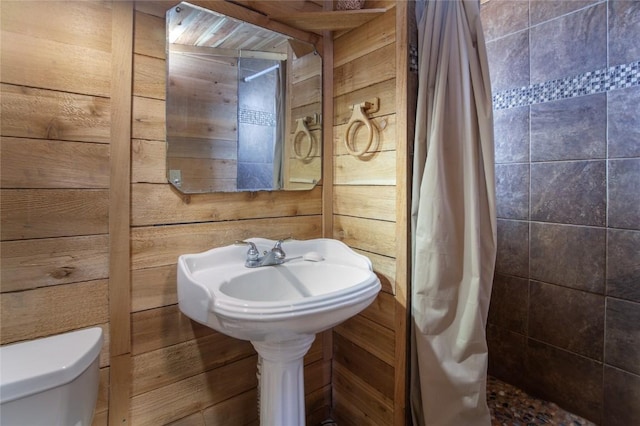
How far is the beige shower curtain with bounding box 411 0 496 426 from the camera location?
1.23 metres

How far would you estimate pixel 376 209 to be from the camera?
140 cm

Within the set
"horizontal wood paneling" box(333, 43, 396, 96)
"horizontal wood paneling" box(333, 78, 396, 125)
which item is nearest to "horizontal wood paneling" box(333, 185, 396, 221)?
"horizontal wood paneling" box(333, 78, 396, 125)

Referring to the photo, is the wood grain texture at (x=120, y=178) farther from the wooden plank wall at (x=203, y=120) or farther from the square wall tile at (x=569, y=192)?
the square wall tile at (x=569, y=192)

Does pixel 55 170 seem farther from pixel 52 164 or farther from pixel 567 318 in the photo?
pixel 567 318

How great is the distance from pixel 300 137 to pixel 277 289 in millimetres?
683

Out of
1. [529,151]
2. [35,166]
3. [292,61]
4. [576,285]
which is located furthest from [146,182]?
[576,285]

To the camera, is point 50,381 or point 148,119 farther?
point 148,119

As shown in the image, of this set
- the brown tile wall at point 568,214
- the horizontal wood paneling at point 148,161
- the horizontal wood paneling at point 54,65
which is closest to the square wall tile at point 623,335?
the brown tile wall at point 568,214

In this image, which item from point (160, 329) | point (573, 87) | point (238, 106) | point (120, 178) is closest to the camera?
point (120, 178)

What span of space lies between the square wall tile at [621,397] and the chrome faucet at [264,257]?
1.52m

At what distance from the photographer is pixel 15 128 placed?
937 millimetres

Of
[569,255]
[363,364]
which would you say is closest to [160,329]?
[363,364]

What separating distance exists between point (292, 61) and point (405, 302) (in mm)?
1119

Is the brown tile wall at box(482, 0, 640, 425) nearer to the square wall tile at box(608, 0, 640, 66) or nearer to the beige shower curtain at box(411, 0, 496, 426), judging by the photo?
the square wall tile at box(608, 0, 640, 66)
